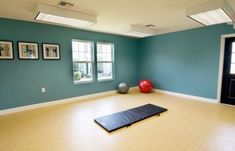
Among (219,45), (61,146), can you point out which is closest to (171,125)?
(61,146)

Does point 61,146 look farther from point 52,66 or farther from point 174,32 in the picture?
point 174,32

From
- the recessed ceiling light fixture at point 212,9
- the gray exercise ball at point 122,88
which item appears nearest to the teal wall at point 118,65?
the gray exercise ball at point 122,88

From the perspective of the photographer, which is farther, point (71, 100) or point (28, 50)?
point (71, 100)

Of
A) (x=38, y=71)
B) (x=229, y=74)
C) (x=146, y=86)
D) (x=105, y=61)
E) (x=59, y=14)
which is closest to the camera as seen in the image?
(x=59, y=14)

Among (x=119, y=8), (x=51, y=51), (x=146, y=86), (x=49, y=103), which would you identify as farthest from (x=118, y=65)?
(x=119, y=8)

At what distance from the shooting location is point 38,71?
12.6 ft

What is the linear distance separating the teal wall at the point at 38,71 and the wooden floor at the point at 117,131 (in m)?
0.48

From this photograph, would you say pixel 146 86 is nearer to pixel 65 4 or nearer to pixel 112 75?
pixel 112 75

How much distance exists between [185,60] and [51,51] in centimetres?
445

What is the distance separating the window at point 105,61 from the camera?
5207 millimetres

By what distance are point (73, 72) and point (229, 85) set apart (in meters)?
4.84

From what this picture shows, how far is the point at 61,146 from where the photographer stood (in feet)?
7.01

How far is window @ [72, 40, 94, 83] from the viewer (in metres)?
4.61

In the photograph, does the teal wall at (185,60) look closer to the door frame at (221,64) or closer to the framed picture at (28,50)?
the door frame at (221,64)
